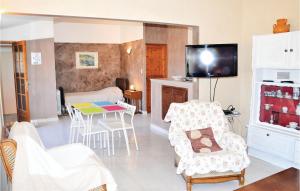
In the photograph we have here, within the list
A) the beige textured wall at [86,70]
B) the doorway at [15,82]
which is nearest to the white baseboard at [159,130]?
the doorway at [15,82]

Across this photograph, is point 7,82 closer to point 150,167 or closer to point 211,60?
point 150,167

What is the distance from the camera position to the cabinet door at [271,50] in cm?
362

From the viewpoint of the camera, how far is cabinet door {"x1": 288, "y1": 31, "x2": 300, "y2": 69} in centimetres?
344

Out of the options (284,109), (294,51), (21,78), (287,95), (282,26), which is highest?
(282,26)

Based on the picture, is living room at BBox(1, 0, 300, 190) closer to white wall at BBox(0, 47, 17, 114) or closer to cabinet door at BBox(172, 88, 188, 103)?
cabinet door at BBox(172, 88, 188, 103)

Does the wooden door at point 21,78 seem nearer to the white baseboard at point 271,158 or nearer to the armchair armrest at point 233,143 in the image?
the armchair armrest at point 233,143

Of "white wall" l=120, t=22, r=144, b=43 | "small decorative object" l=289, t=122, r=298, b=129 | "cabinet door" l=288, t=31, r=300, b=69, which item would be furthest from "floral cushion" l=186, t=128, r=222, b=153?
"white wall" l=120, t=22, r=144, b=43

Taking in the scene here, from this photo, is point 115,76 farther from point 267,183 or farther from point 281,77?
point 267,183

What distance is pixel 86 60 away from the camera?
8.87 metres

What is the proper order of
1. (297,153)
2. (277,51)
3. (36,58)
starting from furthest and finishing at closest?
(36,58) → (277,51) → (297,153)

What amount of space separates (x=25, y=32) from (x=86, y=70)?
260 cm

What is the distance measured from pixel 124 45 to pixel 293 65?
632 centimetres

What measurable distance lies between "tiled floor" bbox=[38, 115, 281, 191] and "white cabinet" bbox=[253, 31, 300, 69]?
149 centimetres

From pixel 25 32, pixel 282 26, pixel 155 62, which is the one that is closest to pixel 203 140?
pixel 282 26
